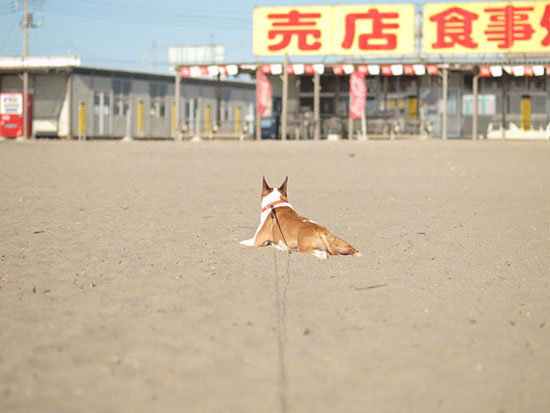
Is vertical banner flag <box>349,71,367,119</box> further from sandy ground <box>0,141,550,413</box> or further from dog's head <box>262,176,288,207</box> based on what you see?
dog's head <box>262,176,288,207</box>

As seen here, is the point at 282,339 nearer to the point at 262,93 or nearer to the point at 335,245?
the point at 335,245

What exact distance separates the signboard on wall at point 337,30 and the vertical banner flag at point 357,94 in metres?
2.35


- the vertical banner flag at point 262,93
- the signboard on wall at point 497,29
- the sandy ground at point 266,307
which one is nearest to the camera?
the sandy ground at point 266,307

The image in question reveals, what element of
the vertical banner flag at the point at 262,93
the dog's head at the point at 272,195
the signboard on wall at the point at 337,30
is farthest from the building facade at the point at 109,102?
the dog's head at the point at 272,195

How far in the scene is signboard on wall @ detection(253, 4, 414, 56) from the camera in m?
30.2

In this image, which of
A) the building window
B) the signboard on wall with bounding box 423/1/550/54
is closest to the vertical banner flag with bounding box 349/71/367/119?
the signboard on wall with bounding box 423/1/550/54

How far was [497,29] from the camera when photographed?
30.0 metres

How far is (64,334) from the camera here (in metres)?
4.18

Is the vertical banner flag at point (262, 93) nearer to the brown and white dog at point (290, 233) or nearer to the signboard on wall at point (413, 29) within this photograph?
the signboard on wall at point (413, 29)

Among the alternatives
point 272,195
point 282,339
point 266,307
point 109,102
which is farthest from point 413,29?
point 282,339

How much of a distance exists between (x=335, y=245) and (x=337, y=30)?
82.6ft

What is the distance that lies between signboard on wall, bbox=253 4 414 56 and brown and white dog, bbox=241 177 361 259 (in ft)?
78.6

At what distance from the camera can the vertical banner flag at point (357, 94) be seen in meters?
28.2


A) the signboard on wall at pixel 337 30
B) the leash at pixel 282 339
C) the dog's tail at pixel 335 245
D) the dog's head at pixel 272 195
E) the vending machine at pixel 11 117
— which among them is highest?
the signboard on wall at pixel 337 30
